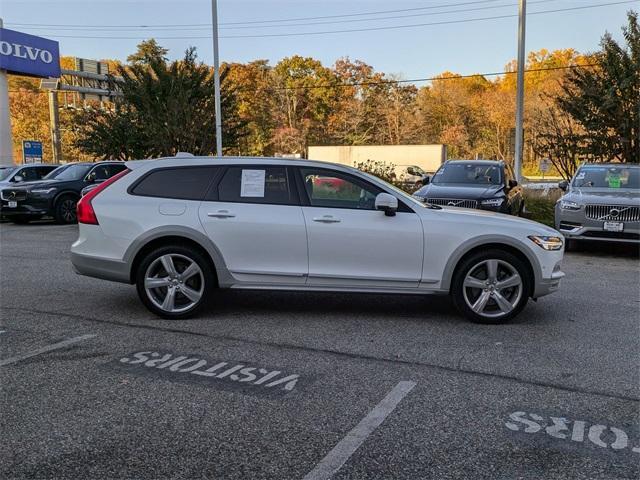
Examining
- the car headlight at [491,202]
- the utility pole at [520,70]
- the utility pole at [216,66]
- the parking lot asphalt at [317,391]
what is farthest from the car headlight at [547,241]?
the utility pole at [216,66]

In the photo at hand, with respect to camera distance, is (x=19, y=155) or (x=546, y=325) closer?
(x=546, y=325)

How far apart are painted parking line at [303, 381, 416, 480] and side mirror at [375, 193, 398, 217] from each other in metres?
1.99

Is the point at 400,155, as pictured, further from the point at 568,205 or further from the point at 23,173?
the point at 568,205

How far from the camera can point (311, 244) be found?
588 cm

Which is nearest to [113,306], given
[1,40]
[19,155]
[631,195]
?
[631,195]

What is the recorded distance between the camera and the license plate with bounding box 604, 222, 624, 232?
410 inches

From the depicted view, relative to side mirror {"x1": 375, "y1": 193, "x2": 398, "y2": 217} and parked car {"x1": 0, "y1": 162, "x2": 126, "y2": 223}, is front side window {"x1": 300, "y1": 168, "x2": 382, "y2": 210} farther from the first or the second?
parked car {"x1": 0, "y1": 162, "x2": 126, "y2": 223}

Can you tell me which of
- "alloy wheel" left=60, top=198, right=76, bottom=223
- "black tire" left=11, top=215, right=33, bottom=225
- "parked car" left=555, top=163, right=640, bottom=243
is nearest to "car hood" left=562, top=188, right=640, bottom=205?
"parked car" left=555, top=163, right=640, bottom=243

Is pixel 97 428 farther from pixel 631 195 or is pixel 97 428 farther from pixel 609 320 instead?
pixel 631 195

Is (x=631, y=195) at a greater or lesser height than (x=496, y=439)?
greater

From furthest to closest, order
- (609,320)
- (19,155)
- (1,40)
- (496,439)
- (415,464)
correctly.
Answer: (19,155), (1,40), (609,320), (496,439), (415,464)

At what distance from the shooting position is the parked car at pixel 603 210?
1038cm

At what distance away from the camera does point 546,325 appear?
19.5ft

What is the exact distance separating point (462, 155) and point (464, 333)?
59.9 meters
